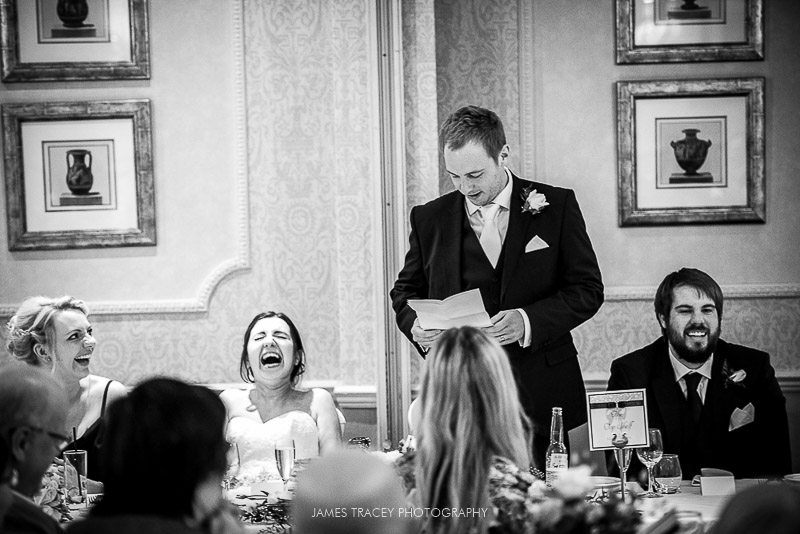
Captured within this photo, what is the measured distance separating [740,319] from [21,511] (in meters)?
3.79

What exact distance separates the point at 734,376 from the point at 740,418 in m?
0.16

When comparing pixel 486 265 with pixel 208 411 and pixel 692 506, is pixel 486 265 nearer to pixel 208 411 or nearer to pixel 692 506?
pixel 692 506

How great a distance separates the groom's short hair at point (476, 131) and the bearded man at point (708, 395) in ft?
3.19

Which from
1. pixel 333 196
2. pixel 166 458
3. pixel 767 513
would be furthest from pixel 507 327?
pixel 767 513

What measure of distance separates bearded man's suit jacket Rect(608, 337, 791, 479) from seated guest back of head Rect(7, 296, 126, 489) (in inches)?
84.1

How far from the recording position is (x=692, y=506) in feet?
9.27

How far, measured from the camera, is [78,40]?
507 cm

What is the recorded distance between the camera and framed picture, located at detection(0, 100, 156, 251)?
5.08 metres

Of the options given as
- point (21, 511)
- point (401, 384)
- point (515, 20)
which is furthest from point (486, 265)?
point (21, 511)

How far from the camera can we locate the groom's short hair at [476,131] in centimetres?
→ 375

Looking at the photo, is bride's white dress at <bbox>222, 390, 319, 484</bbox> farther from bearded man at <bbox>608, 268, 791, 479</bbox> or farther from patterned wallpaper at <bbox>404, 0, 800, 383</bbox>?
patterned wallpaper at <bbox>404, 0, 800, 383</bbox>

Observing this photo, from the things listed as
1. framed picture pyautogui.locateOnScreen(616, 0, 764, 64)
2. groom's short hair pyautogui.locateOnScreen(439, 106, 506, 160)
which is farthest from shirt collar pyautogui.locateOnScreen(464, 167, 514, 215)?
framed picture pyautogui.locateOnScreen(616, 0, 764, 64)

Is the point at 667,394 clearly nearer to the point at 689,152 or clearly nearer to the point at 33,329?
the point at 689,152

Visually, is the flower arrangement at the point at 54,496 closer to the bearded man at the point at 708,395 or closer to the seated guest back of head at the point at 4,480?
the seated guest back of head at the point at 4,480
